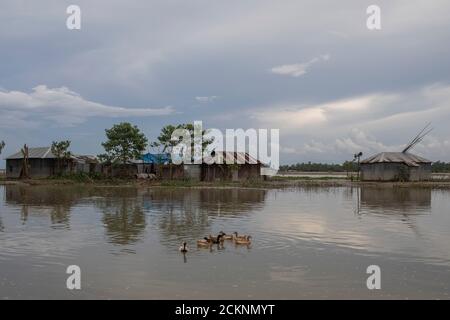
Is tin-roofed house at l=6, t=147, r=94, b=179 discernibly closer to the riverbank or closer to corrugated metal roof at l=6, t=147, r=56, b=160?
corrugated metal roof at l=6, t=147, r=56, b=160

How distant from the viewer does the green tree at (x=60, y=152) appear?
5506cm

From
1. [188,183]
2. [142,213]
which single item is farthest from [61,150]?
[142,213]

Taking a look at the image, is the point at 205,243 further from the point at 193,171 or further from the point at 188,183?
the point at 193,171

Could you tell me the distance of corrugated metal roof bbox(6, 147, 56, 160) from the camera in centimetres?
5603

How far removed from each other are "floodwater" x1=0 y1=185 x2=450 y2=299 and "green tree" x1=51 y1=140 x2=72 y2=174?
3107cm

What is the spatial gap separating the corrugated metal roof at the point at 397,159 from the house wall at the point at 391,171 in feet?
1.51

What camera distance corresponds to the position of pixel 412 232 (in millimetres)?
18422

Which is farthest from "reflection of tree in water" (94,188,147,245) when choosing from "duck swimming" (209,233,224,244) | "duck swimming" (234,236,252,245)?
"duck swimming" (234,236,252,245)

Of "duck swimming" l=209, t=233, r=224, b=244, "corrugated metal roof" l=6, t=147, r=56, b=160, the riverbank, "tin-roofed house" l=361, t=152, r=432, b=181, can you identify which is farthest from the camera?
"corrugated metal roof" l=6, t=147, r=56, b=160

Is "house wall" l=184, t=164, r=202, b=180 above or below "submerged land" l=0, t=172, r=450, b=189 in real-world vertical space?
above

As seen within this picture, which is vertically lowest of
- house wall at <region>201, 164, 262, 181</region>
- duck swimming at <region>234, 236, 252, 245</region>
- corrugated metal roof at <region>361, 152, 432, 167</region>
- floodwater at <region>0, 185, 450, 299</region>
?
floodwater at <region>0, 185, 450, 299</region>

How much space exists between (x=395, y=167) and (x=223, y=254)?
43956 millimetres

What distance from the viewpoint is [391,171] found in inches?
2132

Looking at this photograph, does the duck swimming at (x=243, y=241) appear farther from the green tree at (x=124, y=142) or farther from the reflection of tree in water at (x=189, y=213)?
the green tree at (x=124, y=142)
